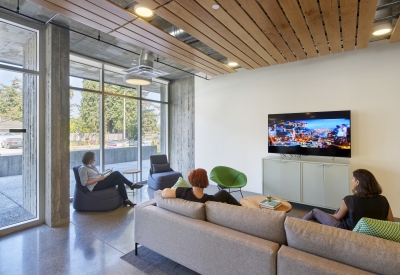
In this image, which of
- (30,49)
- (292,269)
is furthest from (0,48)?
(292,269)

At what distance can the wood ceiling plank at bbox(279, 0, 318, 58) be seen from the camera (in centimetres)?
224

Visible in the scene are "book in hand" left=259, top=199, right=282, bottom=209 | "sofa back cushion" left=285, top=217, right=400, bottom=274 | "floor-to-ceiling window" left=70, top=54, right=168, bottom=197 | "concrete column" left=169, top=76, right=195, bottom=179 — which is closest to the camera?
"sofa back cushion" left=285, top=217, right=400, bottom=274

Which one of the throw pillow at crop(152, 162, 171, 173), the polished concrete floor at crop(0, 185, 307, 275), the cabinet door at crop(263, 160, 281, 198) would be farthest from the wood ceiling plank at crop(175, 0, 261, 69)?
the throw pillow at crop(152, 162, 171, 173)

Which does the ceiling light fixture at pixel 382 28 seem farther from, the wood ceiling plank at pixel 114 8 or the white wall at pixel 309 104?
the wood ceiling plank at pixel 114 8

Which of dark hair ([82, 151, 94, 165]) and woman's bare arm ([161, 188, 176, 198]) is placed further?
dark hair ([82, 151, 94, 165])

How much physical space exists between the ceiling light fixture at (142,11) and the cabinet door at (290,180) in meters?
3.42

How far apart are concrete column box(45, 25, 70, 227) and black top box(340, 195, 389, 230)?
3.90 m

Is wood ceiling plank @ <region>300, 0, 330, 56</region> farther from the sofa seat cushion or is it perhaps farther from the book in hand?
the sofa seat cushion

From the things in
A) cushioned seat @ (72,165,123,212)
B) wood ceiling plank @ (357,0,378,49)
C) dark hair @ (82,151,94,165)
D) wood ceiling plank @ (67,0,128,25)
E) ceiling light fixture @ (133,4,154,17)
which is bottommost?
cushioned seat @ (72,165,123,212)

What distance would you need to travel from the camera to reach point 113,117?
5.17 metres

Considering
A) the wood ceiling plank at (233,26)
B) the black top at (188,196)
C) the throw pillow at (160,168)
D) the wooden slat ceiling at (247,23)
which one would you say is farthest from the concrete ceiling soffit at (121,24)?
the throw pillow at (160,168)

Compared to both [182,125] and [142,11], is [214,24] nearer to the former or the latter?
[142,11]

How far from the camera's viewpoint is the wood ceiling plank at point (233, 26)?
89.2 inches

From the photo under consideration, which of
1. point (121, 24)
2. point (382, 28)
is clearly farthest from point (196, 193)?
point (382, 28)
